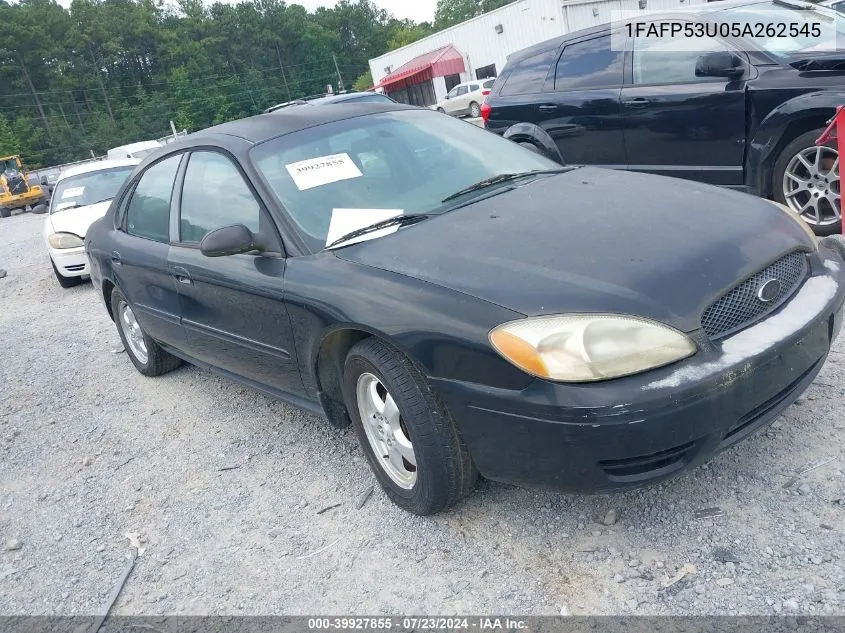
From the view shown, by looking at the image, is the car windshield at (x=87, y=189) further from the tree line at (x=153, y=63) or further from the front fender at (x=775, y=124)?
the tree line at (x=153, y=63)

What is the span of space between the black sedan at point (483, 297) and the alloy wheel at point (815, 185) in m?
2.07

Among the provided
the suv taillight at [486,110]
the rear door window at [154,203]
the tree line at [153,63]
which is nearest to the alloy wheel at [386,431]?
the rear door window at [154,203]

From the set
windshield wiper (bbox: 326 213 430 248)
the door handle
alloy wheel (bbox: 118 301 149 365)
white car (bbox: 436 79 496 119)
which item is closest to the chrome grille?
windshield wiper (bbox: 326 213 430 248)

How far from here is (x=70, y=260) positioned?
9.20m

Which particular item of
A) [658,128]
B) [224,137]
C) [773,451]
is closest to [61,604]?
[224,137]

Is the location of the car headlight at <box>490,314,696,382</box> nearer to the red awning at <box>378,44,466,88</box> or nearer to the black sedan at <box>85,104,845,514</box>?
the black sedan at <box>85,104,845,514</box>

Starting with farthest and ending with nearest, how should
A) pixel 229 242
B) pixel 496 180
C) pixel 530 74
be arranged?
pixel 530 74 < pixel 496 180 < pixel 229 242

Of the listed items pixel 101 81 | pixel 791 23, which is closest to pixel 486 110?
pixel 791 23

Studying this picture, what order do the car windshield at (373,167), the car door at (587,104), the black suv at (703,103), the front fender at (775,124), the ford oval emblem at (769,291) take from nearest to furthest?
the ford oval emblem at (769,291) < the car windshield at (373,167) < the front fender at (775,124) < the black suv at (703,103) < the car door at (587,104)

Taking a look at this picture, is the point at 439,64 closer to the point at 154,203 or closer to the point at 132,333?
the point at 132,333

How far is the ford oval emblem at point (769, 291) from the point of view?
246cm

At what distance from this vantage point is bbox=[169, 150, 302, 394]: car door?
10.4ft

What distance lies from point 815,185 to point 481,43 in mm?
40415

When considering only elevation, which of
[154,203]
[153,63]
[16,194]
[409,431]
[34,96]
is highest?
[153,63]
